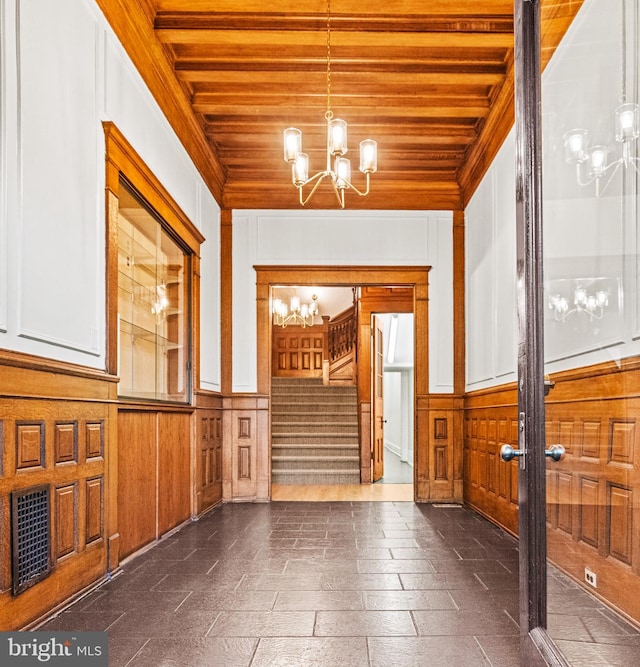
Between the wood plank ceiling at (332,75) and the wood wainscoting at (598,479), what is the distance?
1542mm

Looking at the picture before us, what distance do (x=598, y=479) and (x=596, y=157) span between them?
4.38 ft

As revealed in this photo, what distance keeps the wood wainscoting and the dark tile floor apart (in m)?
0.15

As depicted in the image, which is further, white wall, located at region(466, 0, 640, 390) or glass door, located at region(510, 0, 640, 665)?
white wall, located at region(466, 0, 640, 390)

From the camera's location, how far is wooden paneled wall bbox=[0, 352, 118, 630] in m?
2.69

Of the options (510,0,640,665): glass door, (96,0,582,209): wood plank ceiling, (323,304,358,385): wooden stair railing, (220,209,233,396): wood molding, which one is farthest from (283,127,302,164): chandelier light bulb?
(323,304,358,385): wooden stair railing

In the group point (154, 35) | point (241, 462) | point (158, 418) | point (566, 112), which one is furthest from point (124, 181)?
point (241, 462)

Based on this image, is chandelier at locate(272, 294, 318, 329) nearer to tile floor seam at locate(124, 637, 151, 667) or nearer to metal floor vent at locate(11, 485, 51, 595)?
metal floor vent at locate(11, 485, 51, 595)

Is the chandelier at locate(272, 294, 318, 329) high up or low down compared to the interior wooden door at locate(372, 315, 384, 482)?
up

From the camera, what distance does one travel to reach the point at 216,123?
5.96 meters

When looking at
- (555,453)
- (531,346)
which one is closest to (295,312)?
(531,346)

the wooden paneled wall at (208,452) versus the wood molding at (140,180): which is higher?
the wood molding at (140,180)

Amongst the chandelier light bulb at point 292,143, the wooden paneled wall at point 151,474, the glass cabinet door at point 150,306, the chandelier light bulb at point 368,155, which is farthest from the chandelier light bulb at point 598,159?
the wooden paneled wall at point 151,474

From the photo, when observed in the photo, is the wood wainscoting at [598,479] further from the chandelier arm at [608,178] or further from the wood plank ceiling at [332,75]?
the wood plank ceiling at [332,75]

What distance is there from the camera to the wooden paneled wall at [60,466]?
2688mm
